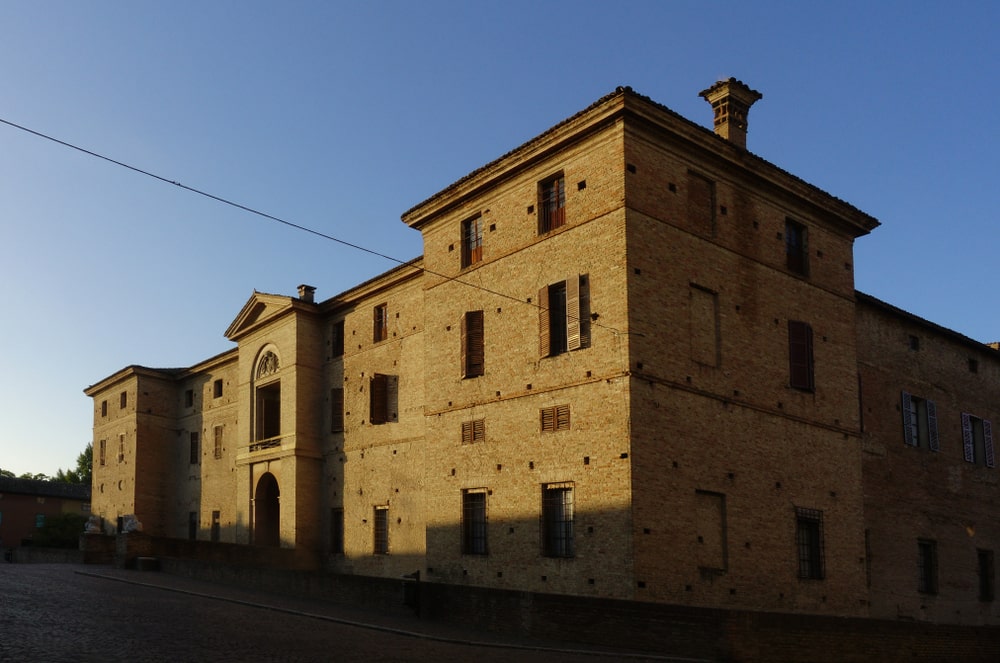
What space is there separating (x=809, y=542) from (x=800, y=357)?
4.64 metres

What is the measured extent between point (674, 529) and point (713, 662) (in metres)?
4.93

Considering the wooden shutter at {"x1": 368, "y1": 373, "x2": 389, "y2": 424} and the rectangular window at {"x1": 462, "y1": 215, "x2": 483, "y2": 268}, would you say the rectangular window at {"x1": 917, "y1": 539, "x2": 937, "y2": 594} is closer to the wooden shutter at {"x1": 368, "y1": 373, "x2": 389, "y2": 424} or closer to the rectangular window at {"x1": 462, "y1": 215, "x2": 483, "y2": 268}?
the rectangular window at {"x1": 462, "y1": 215, "x2": 483, "y2": 268}

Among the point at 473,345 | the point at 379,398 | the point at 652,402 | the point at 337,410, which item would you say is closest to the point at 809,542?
the point at 652,402

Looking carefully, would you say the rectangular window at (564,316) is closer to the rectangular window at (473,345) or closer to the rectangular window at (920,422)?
the rectangular window at (473,345)

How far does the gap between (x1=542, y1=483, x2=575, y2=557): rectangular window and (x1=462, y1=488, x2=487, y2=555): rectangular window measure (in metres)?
2.31

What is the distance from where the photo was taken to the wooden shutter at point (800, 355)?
24734 millimetres

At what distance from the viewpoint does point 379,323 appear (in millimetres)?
32312

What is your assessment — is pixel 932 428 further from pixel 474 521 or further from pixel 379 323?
pixel 379 323

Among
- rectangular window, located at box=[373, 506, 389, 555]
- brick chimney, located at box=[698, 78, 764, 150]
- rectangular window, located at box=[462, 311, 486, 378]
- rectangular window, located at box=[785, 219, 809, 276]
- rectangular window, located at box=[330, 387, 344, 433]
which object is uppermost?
brick chimney, located at box=[698, 78, 764, 150]

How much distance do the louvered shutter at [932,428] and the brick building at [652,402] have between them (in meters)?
0.18

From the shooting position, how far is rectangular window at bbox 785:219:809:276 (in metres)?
25.7

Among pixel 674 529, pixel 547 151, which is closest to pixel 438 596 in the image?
pixel 674 529

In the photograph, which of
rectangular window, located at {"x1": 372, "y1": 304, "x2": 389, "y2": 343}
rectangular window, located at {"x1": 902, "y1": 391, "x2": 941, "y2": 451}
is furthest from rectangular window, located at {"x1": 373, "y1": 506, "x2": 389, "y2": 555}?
rectangular window, located at {"x1": 902, "y1": 391, "x2": 941, "y2": 451}

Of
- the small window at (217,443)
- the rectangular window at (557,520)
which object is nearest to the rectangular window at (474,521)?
the rectangular window at (557,520)
